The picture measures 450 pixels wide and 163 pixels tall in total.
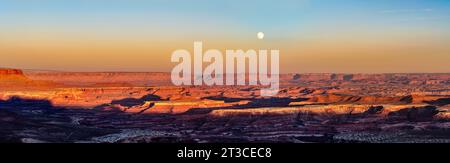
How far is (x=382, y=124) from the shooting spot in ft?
290

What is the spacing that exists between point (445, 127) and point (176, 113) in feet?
166

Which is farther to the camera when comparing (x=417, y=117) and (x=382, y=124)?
(x=417, y=117)

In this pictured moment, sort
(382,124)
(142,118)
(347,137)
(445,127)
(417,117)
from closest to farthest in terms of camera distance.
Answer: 1. (347,137)
2. (445,127)
3. (382,124)
4. (417,117)
5. (142,118)

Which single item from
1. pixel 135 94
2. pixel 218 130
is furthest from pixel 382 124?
pixel 135 94

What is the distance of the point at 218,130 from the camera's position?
280 ft

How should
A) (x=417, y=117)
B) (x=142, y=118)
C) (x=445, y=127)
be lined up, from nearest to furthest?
(x=445, y=127) < (x=417, y=117) < (x=142, y=118)

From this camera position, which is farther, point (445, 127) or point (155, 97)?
point (155, 97)

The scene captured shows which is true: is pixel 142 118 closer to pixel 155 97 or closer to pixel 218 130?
pixel 218 130

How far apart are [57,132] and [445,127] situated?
51.8 m
